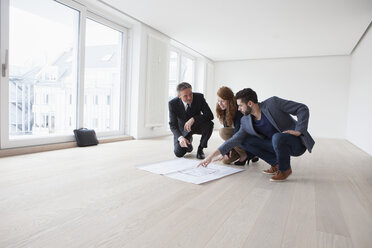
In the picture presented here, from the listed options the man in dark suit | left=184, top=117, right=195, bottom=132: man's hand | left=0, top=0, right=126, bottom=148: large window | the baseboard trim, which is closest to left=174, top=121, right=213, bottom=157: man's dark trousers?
the man in dark suit

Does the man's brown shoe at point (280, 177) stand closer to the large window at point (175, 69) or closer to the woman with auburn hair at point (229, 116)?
the woman with auburn hair at point (229, 116)

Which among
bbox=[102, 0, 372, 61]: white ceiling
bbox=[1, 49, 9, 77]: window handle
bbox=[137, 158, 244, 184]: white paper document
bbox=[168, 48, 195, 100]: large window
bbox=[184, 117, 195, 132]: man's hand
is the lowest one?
bbox=[137, 158, 244, 184]: white paper document

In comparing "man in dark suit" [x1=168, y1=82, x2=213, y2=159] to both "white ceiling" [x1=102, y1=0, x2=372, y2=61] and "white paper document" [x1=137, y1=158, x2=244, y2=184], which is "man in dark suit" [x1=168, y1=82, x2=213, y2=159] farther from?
"white ceiling" [x1=102, y1=0, x2=372, y2=61]

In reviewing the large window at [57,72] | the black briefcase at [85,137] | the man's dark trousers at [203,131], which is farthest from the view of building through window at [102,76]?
the man's dark trousers at [203,131]

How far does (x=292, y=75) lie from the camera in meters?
7.22

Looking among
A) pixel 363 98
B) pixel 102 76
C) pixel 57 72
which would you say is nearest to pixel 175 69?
pixel 102 76

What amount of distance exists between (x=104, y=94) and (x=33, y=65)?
4.65 feet

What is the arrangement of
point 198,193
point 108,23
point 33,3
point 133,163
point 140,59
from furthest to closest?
point 140,59 < point 108,23 < point 33,3 < point 133,163 < point 198,193

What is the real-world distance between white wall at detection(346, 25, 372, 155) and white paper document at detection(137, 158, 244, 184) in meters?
2.89

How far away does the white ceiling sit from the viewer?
3797 mm

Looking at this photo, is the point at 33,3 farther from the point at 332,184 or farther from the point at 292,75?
the point at 292,75

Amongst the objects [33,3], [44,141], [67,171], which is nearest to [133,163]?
[67,171]

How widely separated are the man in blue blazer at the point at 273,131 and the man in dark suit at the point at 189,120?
0.74 meters

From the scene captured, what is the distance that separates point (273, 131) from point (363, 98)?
3.55 m
